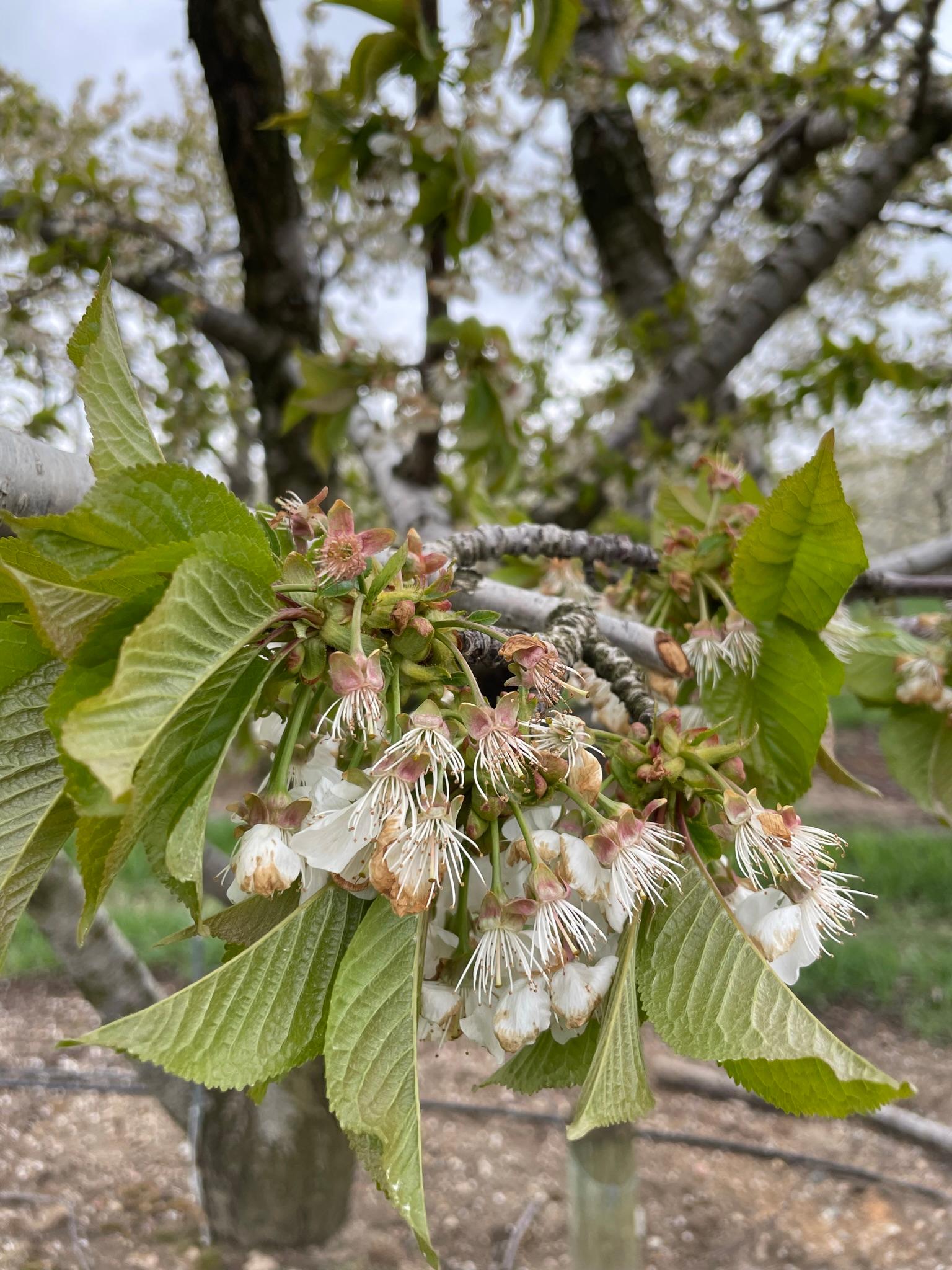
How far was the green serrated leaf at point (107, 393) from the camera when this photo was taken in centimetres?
41

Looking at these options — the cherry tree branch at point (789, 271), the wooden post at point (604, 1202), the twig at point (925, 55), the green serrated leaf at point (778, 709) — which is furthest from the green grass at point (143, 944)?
the twig at point (925, 55)

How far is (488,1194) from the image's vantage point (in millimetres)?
2113

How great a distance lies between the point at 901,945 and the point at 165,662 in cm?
376

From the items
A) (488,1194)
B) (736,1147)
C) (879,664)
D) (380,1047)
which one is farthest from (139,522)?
(736,1147)

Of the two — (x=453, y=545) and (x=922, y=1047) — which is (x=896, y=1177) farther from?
(x=453, y=545)

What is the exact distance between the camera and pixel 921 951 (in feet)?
10.8

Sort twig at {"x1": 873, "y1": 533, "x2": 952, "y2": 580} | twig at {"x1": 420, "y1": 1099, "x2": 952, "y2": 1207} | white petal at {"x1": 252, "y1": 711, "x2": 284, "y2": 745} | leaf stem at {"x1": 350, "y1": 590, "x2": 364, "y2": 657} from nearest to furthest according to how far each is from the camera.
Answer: leaf stem at {"x1": 350, "y1": 590, "x2": 364, "y2": 657}
white petal at {"x1": 252, "y1": 711, "x2": 284, "y2": 745}
twig at {"x1": 873, "y1": 533, "x2": 952, "y2": 580}
twig at {"x1": 420, "y1": 1099, "x2": 952, "y2": 1207}

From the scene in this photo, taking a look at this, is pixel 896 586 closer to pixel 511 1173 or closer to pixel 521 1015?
pixel 521 1015

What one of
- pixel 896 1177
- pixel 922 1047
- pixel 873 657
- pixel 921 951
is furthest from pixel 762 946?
pixel 921 951

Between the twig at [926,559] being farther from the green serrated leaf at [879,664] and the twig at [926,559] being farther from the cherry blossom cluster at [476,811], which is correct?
the cherry blossom cluster at [476,811]

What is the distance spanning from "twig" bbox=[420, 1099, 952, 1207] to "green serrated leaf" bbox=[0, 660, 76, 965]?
2201 millimetres

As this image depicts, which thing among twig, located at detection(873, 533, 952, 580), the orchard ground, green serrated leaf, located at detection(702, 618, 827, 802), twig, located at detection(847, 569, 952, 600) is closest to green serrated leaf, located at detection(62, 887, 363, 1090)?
green serrated leaf, located at detection(702, 618, 827, 802)

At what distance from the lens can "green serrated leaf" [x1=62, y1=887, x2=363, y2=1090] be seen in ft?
1.22

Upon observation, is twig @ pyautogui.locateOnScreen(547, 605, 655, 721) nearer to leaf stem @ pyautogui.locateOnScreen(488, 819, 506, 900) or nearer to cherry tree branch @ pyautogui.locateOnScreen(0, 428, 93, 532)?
leaf stem @ pyautogui.locateOnScreen(488, 819, 506, 900)
